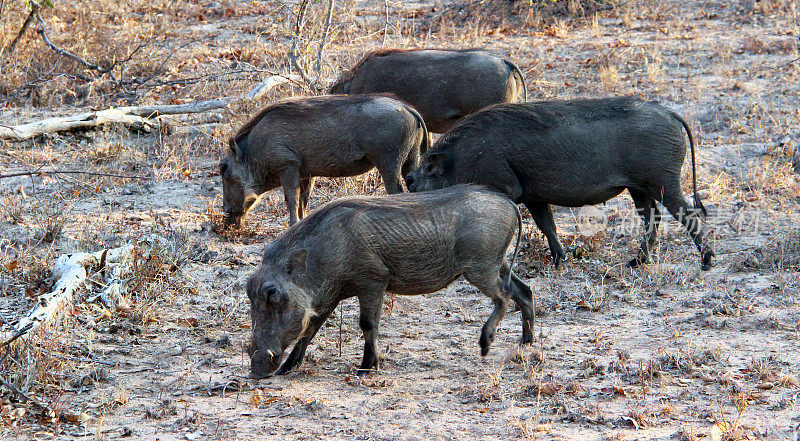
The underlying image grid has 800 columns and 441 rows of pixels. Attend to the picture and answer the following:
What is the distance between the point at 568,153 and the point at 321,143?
78.0 inches

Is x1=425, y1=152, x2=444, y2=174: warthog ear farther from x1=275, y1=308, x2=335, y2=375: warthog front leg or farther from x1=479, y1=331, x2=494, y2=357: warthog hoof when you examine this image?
x1=275, y1=308, x2=335, y2=375: warthog front leg

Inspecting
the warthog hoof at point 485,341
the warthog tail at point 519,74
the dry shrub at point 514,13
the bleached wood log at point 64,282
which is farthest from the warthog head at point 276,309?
the dry shrub at point 514,13

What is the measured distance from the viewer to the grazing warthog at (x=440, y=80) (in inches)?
345

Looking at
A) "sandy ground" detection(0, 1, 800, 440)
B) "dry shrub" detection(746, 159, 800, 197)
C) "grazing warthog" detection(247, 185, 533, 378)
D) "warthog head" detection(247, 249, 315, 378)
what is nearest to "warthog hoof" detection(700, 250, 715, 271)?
"sandy ground" detection(0, 1, 800, 440)

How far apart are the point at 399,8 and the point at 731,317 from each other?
9.03m

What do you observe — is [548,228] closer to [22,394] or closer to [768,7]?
[22,394]

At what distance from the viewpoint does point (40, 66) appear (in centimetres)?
1142

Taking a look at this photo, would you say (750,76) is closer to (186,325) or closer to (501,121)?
(501,121)

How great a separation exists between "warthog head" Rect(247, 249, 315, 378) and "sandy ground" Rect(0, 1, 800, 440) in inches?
6.9

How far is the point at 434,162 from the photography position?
702cm

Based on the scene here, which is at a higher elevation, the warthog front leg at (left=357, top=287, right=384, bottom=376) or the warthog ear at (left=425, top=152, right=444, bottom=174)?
the warthog ear at (left=425, top=152, right=444, bottom=174)

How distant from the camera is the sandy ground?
15.1 ft

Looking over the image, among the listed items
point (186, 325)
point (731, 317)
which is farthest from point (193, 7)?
point (731, 317)

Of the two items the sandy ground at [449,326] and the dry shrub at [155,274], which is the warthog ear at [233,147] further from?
the dry shrub at [155,274]
